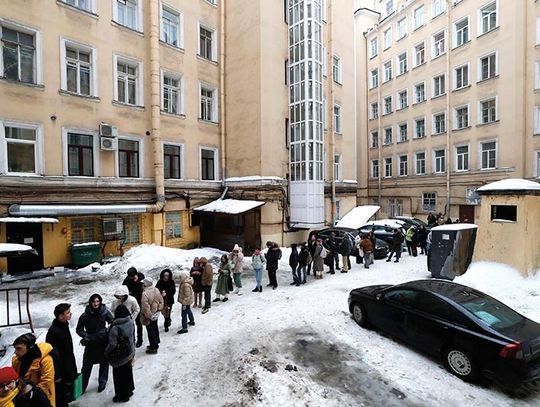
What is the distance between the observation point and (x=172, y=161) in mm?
17797

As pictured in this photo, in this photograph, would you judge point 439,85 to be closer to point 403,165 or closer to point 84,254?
point 403,165

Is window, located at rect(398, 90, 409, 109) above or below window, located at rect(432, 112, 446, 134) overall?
above

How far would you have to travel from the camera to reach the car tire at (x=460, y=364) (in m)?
5.35

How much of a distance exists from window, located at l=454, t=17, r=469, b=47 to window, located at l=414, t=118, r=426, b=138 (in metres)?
6.36

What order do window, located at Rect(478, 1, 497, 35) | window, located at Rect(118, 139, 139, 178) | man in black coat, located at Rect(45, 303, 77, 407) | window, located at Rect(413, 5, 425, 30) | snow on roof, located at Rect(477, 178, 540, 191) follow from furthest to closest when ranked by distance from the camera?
window, located at Rect(413, 5, 425, 30) < window, located at Rect(478, 1, 497, 35) < window, located at Rect(118, 139, 139, 178) < snow on roof, located at Rect(477, 178, 540, 191) < man in black coat, located at Rect(45, 303, 77, 407)

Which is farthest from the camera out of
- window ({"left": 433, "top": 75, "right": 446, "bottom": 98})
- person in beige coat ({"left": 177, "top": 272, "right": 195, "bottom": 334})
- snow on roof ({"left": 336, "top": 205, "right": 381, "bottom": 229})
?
window ({"left": 433, "top": 75, "right": 446, "bottom": 98})

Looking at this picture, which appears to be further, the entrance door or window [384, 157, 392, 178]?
window [384, 157, 392, 178]

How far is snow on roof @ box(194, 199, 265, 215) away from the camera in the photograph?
15883 millimetres

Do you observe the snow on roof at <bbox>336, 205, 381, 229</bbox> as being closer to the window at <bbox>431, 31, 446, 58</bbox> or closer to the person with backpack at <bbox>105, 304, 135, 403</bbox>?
the person with backpack at <bbox>105, 304, 135, 403</bbox>

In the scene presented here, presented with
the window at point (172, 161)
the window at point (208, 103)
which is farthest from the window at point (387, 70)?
the window at point (172, 161)

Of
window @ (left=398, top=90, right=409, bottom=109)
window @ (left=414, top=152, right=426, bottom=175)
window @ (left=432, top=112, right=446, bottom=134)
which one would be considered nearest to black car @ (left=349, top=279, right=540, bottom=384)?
window @ (left=432, top=112, right=446, bottom=134)

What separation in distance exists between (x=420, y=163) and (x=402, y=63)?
10.1 m

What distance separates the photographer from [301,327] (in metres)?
7.62

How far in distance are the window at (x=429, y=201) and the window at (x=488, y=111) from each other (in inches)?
263
